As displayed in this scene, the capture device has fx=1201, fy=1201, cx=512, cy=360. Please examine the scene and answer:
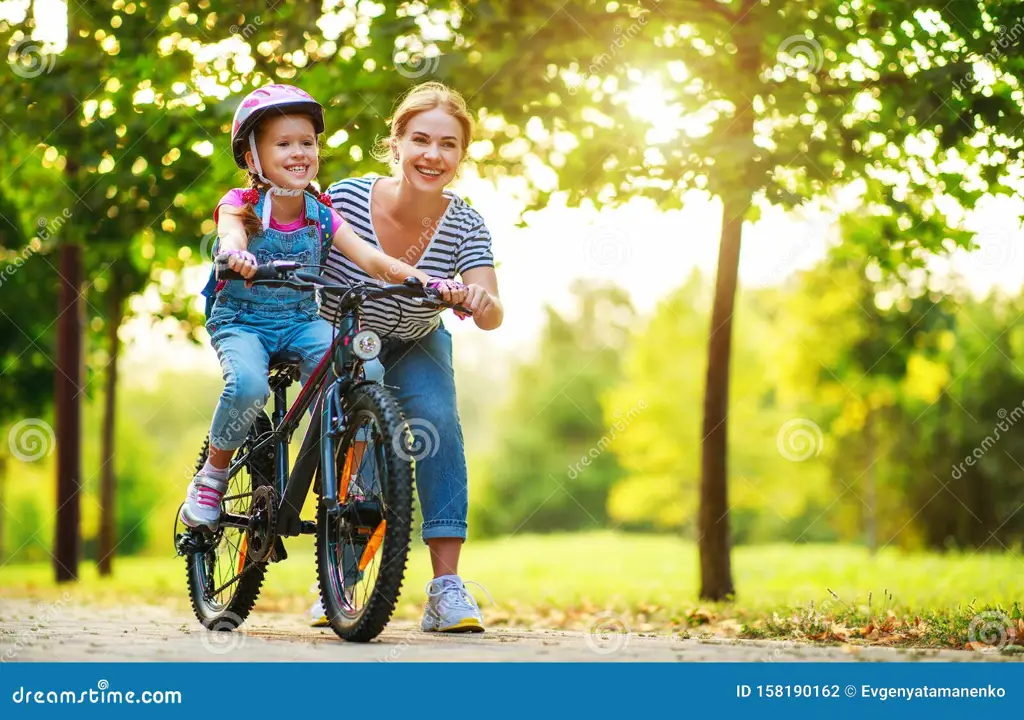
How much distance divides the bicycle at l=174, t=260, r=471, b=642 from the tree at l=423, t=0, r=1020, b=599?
9.14ft

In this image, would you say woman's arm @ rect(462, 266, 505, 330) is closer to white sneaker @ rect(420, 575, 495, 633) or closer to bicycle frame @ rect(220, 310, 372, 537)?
bicycle frame @ rect(220, 310, 372, 537)

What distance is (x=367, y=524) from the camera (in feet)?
13.3

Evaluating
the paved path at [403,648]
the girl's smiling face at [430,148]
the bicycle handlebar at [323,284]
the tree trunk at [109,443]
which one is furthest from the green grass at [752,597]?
the girl's smiling face at [430,148]

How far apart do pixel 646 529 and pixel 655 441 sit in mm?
17791

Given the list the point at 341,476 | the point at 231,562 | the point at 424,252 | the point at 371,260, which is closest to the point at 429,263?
the point at 424,252

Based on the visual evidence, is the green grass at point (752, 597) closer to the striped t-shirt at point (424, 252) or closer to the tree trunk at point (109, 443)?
the tree trunk at point (109, 443)

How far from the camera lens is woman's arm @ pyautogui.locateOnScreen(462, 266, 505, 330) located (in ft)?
13.8

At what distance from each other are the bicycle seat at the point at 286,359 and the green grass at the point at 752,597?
2.36m

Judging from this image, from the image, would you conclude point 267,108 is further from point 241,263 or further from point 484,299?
point 484,299

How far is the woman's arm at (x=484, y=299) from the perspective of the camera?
4.21 metres

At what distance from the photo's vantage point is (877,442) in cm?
2789

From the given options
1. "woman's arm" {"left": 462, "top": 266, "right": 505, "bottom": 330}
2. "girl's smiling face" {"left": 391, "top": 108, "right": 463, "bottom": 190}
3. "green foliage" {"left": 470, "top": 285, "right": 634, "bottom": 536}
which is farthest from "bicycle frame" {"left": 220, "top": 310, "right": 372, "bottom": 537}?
"green foliage" {"left": 470, "top": 285, "right": 634, "bottom": 536}

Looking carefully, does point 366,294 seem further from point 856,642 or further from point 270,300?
point 856,642
